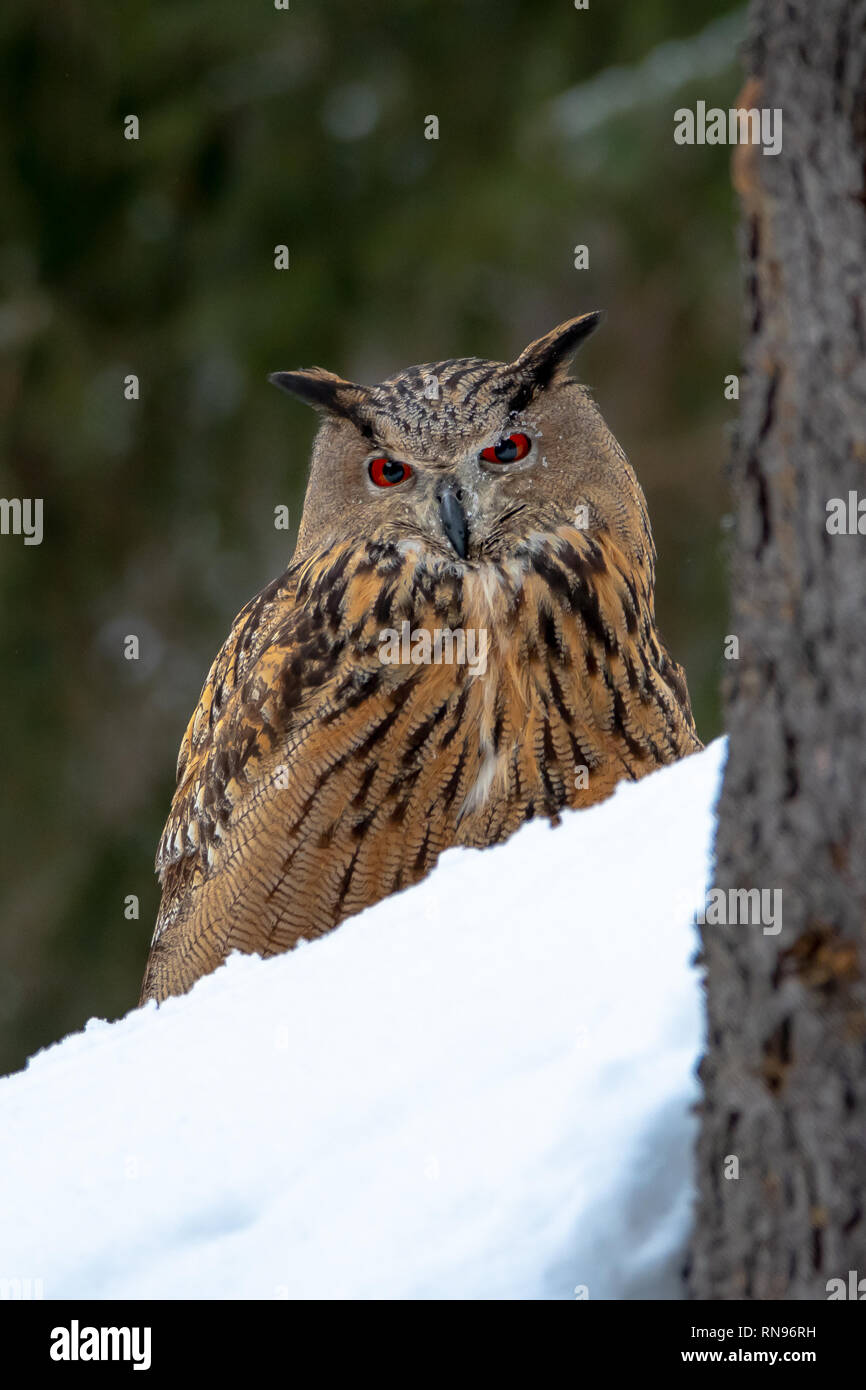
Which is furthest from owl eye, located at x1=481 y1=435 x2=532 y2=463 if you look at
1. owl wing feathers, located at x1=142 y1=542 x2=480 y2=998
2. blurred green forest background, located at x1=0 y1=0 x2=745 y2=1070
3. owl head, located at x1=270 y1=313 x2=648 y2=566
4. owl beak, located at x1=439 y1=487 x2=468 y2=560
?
blurred green forest background, located at x1=0 y1=0 x2=745 y2=1070

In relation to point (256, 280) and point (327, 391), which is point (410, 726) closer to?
point (327, 391)

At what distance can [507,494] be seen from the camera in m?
3.15

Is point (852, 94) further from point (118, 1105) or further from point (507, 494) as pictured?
point (507, 494)

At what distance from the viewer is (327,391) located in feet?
11.2

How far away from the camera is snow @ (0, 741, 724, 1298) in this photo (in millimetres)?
1523

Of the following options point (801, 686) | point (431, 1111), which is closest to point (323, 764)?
point (431, 1111)

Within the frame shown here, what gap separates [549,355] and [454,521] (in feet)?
1.68

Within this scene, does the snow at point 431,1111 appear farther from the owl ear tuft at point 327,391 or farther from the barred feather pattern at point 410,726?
the owl ear tuft at point 327,391

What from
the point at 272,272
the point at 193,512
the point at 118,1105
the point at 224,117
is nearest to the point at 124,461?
the point at 193,512

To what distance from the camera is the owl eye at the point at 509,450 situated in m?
3.12

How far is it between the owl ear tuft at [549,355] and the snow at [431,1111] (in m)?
1.28

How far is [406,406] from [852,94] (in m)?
1.88

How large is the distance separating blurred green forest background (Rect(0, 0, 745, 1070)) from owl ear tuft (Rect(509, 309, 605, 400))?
8.07 feet

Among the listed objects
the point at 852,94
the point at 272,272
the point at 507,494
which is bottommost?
the point at 852,94
